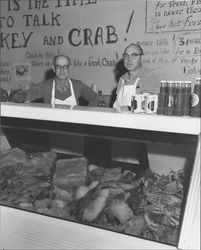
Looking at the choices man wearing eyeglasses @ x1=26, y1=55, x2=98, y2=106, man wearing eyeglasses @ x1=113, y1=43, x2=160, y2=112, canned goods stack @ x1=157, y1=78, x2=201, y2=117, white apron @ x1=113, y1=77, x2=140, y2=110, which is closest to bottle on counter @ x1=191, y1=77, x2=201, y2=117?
canned goods stack @ x1=157, y1=78, x2=201, y2=117

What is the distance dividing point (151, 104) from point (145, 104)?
0.07ft

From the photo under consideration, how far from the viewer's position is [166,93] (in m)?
1.13

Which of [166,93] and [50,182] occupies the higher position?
[166,93]

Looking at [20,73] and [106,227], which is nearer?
[106,227]

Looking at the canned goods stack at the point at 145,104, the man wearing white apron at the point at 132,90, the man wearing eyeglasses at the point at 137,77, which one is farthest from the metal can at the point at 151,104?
the man wearing eyeglasses at the point at 137,77

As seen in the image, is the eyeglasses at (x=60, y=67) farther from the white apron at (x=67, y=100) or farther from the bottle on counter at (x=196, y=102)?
the bottle on counter at (x=196, y=102)

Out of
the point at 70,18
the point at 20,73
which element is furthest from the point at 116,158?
the point at 20,73

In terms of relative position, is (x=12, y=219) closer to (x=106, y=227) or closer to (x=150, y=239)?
(x=106, y=227)

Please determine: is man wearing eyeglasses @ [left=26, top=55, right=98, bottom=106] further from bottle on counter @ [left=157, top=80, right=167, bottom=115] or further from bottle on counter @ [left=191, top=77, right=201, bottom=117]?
bottle on counter @ [left=191, top=77, right=201, bottom=117]

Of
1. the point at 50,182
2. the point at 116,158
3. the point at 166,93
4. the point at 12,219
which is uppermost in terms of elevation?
the point at 166,93

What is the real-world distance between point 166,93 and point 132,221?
1.45 ft

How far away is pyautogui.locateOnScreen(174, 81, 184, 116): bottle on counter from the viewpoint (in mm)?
1112

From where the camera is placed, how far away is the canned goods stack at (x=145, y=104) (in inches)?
45.9

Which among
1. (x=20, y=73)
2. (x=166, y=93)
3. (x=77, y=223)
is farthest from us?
(x=20, y=73)
